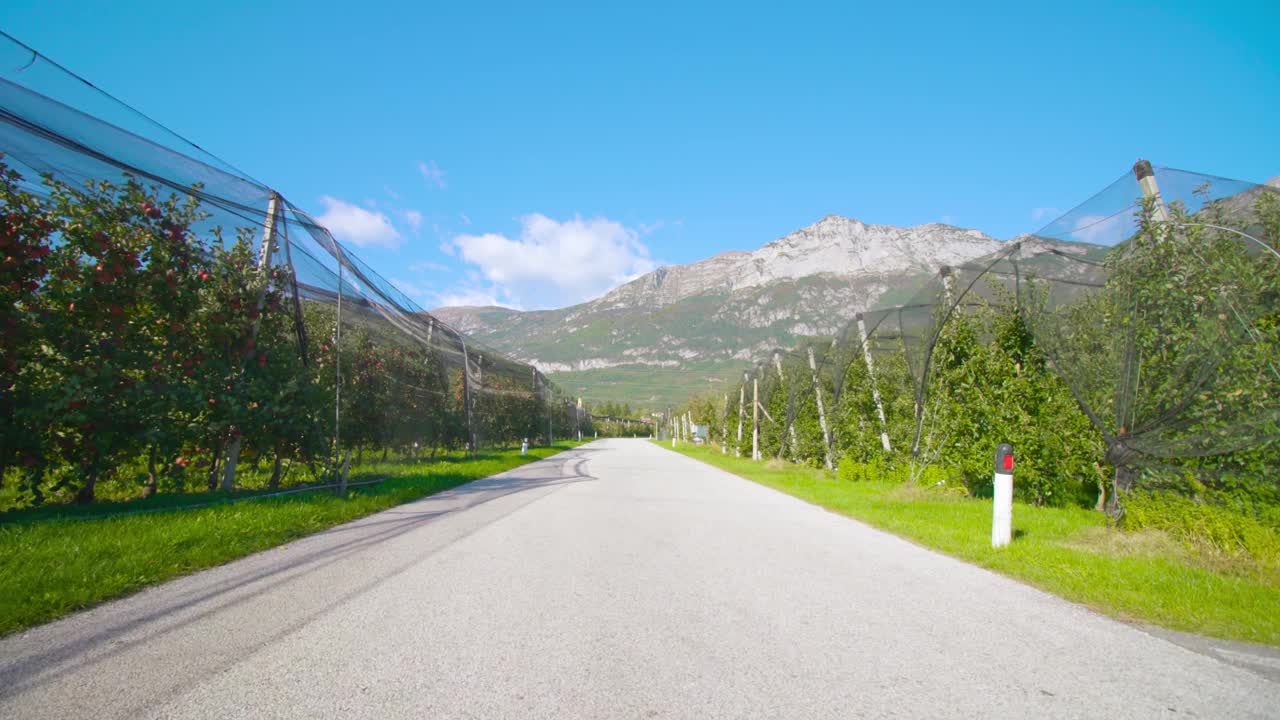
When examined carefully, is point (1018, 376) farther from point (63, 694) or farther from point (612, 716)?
point (63, 694)

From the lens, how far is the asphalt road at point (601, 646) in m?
2.53

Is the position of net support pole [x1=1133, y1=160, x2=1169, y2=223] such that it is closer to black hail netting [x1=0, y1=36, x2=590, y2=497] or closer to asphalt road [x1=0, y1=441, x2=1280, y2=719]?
asphalt road [x1=0, y1=441, x2=1280, y2=719]

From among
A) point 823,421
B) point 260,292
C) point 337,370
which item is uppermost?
point 260,292

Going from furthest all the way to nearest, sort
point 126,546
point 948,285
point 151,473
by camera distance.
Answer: point 948,285 → point 151,473 → point 126,546

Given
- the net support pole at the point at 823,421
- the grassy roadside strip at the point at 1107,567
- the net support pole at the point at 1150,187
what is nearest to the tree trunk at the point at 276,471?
the grassy roadside strip at the point at 1107,567

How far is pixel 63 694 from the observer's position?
8.23ft

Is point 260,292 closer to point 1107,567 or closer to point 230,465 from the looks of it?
point 230,465

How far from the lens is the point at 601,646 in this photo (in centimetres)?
322

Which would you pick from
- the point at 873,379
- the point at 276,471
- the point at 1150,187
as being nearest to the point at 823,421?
the point at 873,379

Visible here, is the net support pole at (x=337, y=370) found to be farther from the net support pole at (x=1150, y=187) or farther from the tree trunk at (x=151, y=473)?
the net support pole at (x=1150, y=187)

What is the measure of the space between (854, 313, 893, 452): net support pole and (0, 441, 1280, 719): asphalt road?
9.28 meters

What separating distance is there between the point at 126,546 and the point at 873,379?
14.2 m

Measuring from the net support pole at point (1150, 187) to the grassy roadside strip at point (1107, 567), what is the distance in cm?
317

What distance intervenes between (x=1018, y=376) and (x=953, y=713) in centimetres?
858
